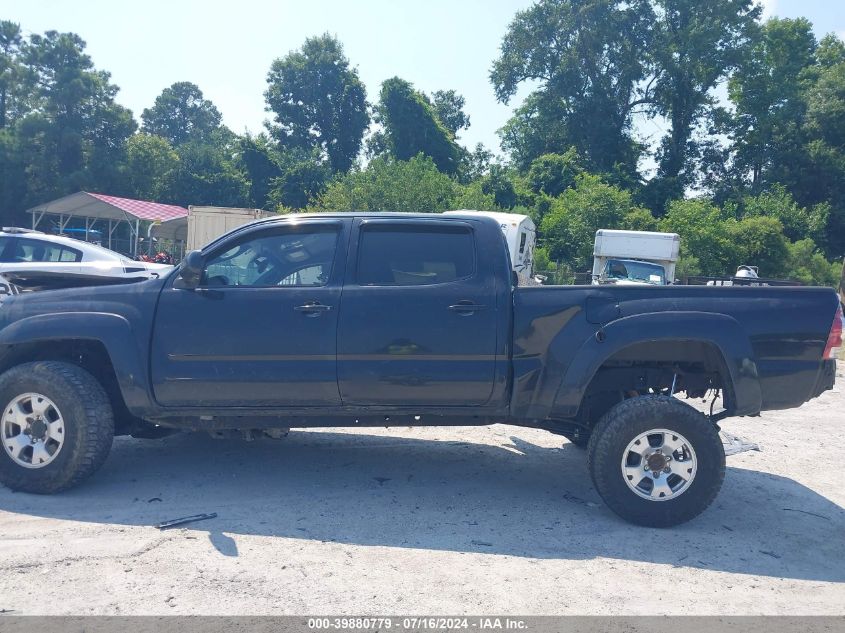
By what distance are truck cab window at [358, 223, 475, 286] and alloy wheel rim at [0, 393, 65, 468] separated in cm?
224

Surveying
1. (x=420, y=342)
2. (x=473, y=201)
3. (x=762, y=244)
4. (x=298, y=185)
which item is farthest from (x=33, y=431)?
(x=298, y=185)

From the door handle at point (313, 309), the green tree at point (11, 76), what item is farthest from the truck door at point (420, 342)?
the green tree at point (11, 76)

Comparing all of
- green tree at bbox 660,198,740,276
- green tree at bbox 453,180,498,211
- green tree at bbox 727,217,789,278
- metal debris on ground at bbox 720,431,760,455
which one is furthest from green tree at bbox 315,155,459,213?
metal debris on ground at bbox 720,431,760,455

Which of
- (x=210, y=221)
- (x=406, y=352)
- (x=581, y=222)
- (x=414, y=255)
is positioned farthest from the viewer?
(x=581, y=222)

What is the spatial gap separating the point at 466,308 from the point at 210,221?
62.2 feet

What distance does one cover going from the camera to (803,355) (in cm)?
480

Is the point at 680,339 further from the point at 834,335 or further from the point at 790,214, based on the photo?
the point at 790,214

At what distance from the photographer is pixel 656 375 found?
5238 millimetres

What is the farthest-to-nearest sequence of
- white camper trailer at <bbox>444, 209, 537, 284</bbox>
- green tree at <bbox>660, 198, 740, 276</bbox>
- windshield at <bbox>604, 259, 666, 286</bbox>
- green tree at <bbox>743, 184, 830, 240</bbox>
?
→ green tree at <bbox>743, 184, 830, 240</bbox> → green tree at <bbox>660, 198, 740, 276</bbox> → windshield at <bbox>604, 259, 666, 286</bbox> → white camper trailer at <bbox>444, 209, 537, 284</bbox>

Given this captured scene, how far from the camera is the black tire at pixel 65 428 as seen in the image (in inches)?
193

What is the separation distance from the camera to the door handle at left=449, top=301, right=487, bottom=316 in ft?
15.9

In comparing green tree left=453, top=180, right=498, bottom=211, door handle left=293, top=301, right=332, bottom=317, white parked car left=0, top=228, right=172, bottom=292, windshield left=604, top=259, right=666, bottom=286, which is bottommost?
door handle left=293, top=301, right=332, bottom=317

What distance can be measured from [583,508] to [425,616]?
1.93 meters

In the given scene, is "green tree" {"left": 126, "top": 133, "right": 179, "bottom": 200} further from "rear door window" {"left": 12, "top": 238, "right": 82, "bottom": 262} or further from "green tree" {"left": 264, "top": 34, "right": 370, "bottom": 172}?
"rear door window" {"left": 12, "top": 238, "right": 82, "bottom": 262}
